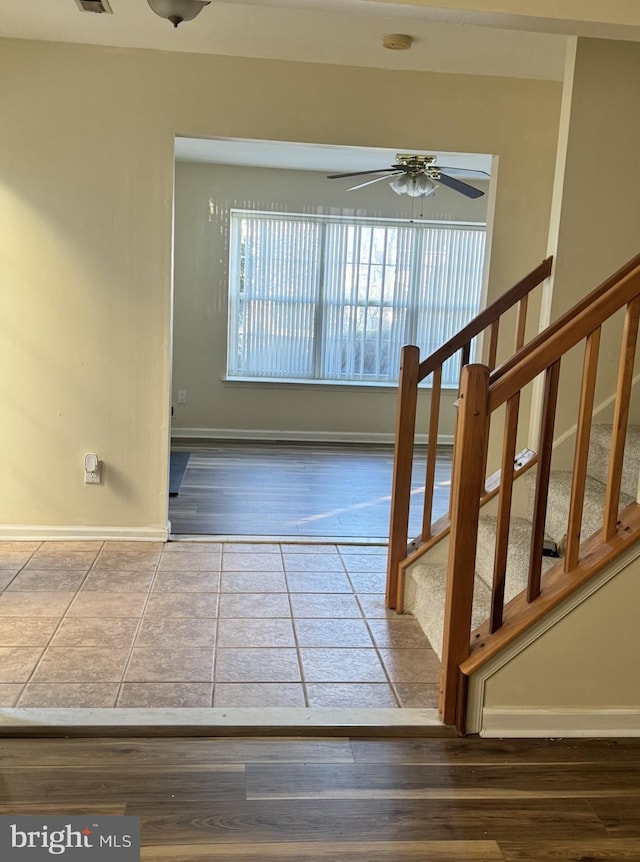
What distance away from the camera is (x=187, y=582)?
3.59m

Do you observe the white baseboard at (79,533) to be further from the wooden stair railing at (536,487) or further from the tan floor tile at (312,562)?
the wooden stair railing at (536,487)

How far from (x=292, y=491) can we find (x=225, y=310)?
2582 millimetres

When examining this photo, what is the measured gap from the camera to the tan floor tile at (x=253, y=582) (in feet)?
11.5

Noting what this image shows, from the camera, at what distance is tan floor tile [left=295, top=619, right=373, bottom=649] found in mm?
3009

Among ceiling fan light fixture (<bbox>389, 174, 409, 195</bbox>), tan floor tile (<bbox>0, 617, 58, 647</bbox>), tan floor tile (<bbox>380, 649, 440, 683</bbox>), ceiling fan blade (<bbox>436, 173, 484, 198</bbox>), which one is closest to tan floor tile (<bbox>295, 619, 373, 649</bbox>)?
tan floor tile (<bbox>380, 649, 440, 683</bbox>)

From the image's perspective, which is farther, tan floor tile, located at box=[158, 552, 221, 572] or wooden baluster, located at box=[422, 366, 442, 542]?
tan floor tile, located at box=[158, 552, 221, 572]

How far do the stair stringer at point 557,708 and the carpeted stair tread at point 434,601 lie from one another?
1.10 feet

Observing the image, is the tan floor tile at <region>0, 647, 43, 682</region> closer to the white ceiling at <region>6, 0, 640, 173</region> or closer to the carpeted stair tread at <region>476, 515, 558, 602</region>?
the carpeted stair tread at <region>476, 515, 558, 602</region>

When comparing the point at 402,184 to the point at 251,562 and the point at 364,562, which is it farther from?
the point at 251,562

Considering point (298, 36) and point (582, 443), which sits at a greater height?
point (298, 36)

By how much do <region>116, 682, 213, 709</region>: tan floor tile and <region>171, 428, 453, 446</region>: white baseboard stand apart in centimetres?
489

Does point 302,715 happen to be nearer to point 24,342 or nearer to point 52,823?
point 52,823

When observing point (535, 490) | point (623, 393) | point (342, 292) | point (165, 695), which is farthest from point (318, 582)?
point (342, 292)

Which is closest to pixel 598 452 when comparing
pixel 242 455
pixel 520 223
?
pixel 520 223
